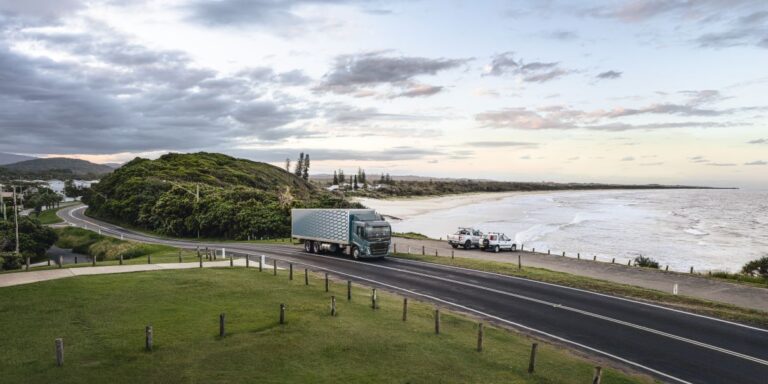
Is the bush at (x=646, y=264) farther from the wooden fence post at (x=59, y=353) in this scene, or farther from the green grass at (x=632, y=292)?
the wooden fence post at (x=59, y=353)

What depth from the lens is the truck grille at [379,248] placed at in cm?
4288

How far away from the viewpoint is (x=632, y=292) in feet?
99.6

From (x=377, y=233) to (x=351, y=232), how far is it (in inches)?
95.2

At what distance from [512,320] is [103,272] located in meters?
25.2

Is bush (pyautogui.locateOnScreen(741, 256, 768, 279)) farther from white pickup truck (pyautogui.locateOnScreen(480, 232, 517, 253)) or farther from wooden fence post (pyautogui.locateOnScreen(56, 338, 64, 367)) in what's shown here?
wooden fence post (pyautogui.locateOnScreen(56, 338, 64, 367))

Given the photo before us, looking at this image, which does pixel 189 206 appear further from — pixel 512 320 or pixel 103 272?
pixel 512 320

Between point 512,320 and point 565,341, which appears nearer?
point 565,341

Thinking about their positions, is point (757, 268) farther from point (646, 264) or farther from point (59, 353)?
point (59, 353)

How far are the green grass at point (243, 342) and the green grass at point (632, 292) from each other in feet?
40.5

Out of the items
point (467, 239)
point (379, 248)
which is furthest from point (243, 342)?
point (467, 239)

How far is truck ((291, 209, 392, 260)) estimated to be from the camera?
42.8 m

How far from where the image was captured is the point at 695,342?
20438 mm

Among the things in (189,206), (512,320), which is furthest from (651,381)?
(189,206)

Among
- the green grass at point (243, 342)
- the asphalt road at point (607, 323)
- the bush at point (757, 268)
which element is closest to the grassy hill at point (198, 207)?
the asphalt road at point (607, 323)
